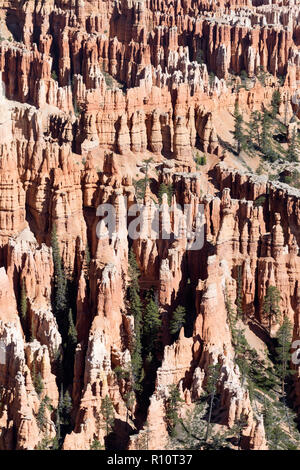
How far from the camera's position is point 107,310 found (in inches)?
2653

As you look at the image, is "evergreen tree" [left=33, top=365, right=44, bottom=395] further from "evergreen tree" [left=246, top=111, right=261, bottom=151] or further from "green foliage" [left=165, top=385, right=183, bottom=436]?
"evergreen tree" [left=246, top=111, right=261, bottom=151]

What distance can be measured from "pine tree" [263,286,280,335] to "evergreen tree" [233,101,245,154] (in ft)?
94.0

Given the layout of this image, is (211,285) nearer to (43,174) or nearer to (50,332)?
(50,332)

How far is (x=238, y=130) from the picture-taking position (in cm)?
10031

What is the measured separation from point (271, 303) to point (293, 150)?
3602 cm

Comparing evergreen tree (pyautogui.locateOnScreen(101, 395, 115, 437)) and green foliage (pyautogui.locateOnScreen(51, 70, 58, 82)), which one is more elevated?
green foliage (pyautogui.locateOnScreen(51, 70, 58, 82))

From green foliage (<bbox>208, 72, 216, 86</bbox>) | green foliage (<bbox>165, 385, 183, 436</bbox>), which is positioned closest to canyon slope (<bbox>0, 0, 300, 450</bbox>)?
green foliage (<bbox>165, 385, 183, 436</bbox>)

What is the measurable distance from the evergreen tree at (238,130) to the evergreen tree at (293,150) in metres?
5.07

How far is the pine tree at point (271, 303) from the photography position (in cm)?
7156

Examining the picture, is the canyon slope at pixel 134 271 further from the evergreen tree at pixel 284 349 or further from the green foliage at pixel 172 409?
the evergreen tree at pixel 284 349

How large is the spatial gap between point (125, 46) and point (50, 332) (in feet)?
264

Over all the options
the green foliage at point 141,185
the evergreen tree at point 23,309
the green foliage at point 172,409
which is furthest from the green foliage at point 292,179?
the green foliage at point 172,409
